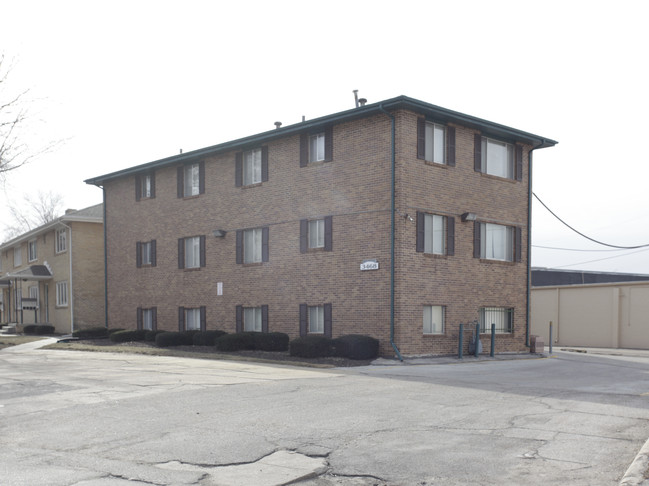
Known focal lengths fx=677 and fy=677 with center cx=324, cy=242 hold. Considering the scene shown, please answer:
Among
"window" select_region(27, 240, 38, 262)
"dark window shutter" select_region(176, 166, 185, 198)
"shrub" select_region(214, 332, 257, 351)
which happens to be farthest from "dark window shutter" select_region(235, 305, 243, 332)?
"window" select_region(27, 240, 38, 262)

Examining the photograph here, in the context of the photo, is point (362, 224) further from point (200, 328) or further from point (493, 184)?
point (200, 328)

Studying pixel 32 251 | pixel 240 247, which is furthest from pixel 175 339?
pixel 32 251

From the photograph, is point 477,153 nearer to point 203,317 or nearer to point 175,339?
point 203,317

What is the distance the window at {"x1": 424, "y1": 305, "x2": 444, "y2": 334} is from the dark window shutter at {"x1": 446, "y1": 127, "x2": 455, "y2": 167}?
4.77 meters

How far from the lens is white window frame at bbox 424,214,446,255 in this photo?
856 inches

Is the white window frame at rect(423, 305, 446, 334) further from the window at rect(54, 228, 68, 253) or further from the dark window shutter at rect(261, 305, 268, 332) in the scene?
the window at rect(54, 228, 68, 253)

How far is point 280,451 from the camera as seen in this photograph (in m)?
7.78

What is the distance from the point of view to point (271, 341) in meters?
22.7

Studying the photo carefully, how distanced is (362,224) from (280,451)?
14251 millimetres

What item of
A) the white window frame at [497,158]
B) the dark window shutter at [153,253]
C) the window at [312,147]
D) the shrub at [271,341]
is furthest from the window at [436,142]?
the dark window shutter at [153,253]

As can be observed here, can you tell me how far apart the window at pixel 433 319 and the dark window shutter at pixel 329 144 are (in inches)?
232

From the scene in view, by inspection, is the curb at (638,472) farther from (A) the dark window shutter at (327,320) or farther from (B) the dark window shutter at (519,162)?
(B) the dark window shutter at (519,162)

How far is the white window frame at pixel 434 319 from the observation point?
21.6 meters

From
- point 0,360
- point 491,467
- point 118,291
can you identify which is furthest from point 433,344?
point 118,291
